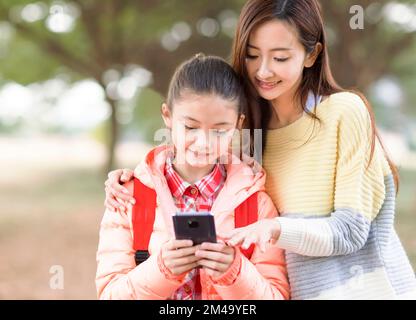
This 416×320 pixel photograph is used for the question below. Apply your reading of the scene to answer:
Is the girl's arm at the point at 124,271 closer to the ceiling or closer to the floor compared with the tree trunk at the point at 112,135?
closer to the floor

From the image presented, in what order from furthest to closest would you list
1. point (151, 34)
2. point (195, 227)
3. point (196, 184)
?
point (151, 34)
point (196, 184)
point (195, 227)

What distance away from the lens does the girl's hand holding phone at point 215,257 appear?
120 cm

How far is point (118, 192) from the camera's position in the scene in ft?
4.62

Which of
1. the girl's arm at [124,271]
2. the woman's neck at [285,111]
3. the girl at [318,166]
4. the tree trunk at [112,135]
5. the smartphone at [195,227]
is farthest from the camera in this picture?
the tree trunk at [112,135]

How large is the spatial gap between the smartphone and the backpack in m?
0.18

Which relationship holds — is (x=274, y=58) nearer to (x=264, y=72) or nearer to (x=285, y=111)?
(x=264, y=72)

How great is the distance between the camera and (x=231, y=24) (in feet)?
20.8

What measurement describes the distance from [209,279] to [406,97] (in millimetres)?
10155

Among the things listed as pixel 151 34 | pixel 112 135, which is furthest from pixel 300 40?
pixel 112 135

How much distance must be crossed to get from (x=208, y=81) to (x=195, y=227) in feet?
1.12

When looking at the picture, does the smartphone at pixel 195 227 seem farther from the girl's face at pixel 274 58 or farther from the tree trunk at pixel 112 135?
the tree trunk at pixel 112 135

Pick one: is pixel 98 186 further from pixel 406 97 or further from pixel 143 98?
pixel 406 97

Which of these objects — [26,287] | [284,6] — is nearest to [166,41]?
[26,287]

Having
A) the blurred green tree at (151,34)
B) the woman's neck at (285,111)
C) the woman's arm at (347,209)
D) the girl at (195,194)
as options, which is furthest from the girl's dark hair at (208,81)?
the blurred green tree at (151,34)
